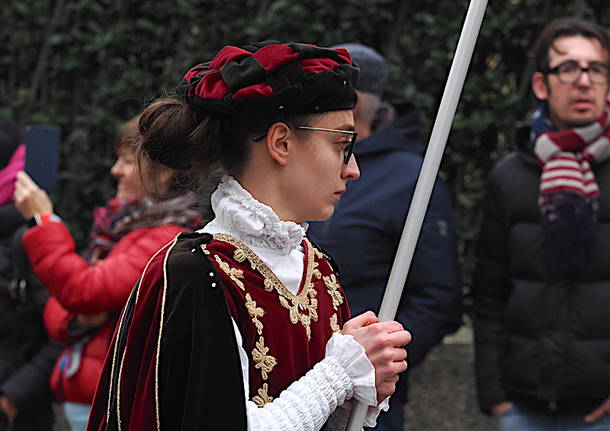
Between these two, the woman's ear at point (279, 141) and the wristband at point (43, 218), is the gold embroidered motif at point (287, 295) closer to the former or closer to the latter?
the woman's ear at point (279, 141)

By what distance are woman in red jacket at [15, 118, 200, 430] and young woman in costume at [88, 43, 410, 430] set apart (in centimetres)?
119

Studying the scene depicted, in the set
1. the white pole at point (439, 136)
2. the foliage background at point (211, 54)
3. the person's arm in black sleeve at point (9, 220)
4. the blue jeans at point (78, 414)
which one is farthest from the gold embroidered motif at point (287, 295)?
the foliage background at point (211, 54)

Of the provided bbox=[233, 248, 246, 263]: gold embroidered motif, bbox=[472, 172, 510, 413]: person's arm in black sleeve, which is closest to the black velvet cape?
bbox=[233, 248, 246, 263]: gold embroidered motif

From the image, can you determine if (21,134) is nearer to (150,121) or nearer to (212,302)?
(150,121)

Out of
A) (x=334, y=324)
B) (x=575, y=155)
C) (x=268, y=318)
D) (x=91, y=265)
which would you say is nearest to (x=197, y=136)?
(x=268, y=318)

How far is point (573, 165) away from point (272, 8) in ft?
7.42

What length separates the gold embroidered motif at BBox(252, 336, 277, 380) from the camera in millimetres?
1907

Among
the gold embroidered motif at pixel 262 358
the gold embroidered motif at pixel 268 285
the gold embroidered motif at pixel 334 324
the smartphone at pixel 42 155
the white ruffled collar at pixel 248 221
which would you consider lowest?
the smartphone at pixel 42 155

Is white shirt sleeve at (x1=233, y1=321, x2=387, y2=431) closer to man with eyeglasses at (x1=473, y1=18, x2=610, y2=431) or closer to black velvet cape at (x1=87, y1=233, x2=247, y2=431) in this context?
black velvet cape at (x1=87, y1=233, x2=247, y2=431)

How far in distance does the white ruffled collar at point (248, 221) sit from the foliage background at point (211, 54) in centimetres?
264

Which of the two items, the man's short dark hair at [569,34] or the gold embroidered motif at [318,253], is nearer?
the gold embroidered motif at [318,253]

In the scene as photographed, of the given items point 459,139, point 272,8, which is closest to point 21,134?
point 272,8

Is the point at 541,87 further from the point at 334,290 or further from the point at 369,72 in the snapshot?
the point at 334,290

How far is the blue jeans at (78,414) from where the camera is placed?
3514 mm
